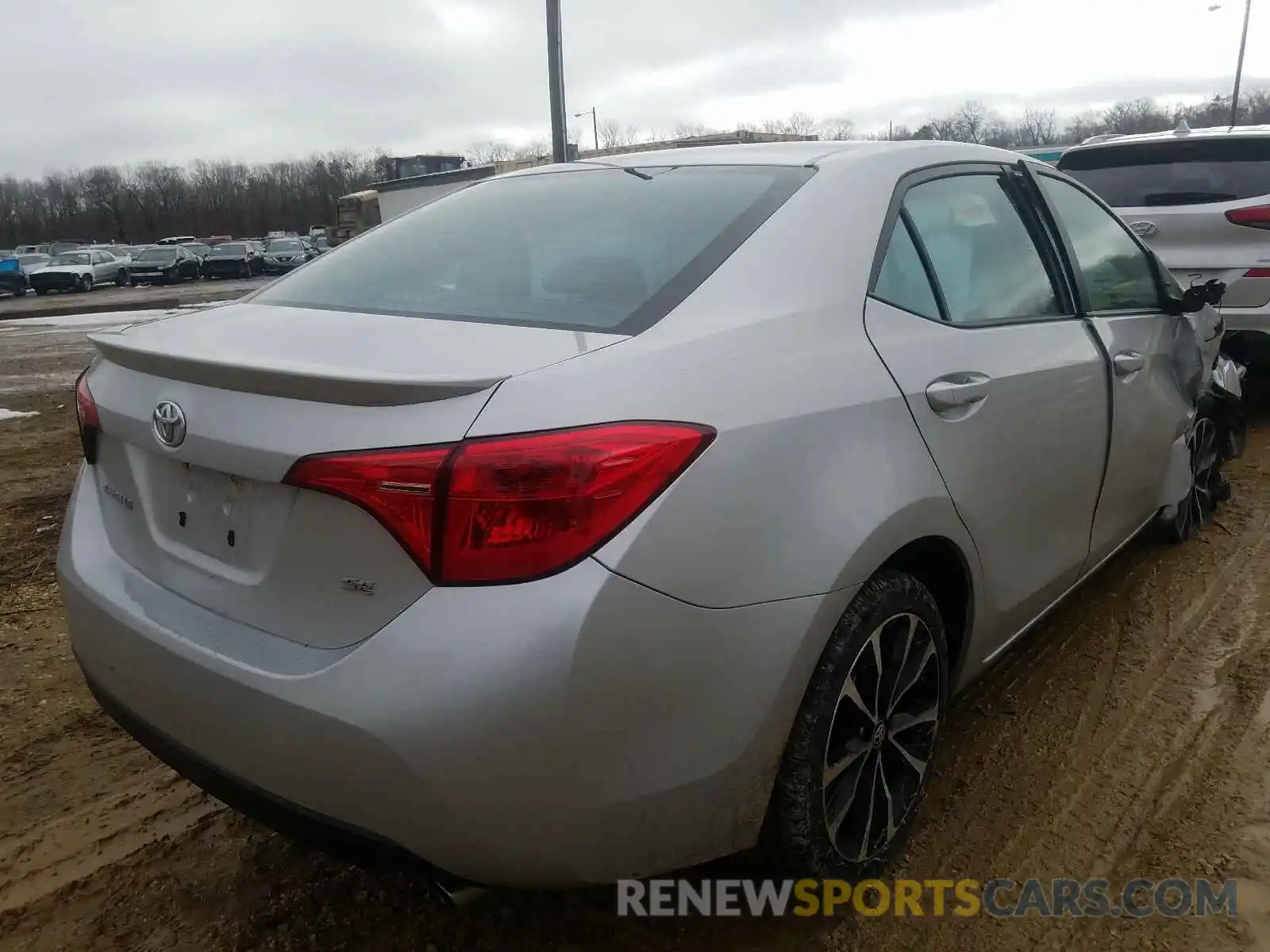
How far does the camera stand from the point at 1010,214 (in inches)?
112

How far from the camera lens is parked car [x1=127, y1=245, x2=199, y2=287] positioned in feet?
116

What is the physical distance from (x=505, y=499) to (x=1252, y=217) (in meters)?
5.68

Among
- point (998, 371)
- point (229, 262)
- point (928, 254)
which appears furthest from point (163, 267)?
point (998, 371)

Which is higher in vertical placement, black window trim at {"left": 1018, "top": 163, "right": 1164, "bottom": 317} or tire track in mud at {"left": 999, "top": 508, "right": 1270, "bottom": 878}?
black window trim at {"left": 1018, "top": 163, "right": 1164, "bottom": 317}

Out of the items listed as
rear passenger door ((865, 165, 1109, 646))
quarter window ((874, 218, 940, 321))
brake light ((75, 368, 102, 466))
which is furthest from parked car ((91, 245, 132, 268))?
quarter window ((874, 218, 940, 321))

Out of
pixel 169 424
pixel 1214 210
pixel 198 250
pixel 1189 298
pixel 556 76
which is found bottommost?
pixel 198 250

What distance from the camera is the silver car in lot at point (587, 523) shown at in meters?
1.50

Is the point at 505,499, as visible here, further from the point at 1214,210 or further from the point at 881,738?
the point at 1214,210

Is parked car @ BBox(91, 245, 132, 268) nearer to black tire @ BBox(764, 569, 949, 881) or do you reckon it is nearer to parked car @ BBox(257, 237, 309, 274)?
parked car @ BBox(257, 237, 309, 274)

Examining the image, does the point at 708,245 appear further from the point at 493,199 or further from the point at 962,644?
the point at 962,644

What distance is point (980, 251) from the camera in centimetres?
262

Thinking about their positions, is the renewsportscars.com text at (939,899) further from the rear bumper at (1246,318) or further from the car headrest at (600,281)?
the rear bumper at (1246,318)

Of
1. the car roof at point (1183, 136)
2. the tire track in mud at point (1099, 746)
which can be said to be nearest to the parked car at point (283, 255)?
the car roof at point (1183, 136)

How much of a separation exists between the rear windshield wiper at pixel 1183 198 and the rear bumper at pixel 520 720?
5.19m
